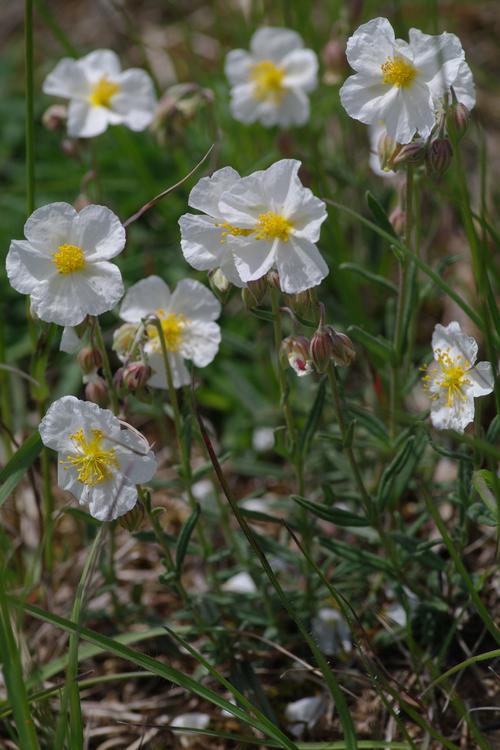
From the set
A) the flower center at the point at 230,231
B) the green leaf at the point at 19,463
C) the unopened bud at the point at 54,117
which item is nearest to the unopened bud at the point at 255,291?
the flower center at the point at 230,231

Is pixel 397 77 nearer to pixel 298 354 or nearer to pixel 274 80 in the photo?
pixel 298 354

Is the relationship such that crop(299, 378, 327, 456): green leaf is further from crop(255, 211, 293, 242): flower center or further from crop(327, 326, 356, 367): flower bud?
crop(255, 211, 293, 242): flower center

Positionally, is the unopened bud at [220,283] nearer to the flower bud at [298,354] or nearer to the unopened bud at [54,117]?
the flower bud at [298,354]

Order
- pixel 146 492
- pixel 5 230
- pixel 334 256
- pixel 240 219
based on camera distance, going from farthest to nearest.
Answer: pixel 5 230
pixel 334 256
pixel 146 492
pixel 240 219

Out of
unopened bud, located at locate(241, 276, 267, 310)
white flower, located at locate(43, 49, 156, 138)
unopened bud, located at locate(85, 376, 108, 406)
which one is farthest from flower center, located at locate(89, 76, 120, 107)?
unopened bud, located at locate(241, 276, 267, 310)

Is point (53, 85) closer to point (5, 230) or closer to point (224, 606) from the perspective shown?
point (5, 230)

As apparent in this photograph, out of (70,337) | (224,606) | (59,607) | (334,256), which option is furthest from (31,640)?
(334,256)
